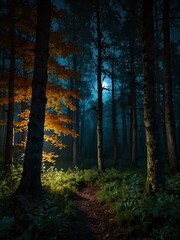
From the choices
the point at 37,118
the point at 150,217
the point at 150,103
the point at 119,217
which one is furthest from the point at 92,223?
the point at 150,103

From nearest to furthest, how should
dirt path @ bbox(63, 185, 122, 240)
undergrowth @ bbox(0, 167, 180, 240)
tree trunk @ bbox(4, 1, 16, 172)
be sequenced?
undergrowth @ bbox(0, 167, 180, 240), dirt path @ bbox(63, 185, 122, 240), tree trunk @ bbox(4, 1, 16, 172)

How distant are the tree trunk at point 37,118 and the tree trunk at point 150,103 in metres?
3.48

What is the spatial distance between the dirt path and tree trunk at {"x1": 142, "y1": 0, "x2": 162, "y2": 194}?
1647mm

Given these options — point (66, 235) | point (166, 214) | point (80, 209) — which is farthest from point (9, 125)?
point (166, 214)

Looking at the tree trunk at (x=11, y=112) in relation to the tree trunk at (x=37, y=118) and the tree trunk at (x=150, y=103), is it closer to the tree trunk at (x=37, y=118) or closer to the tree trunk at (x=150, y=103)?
the tree trunk at (x=37, y=118)

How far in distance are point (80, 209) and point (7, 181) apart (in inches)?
120

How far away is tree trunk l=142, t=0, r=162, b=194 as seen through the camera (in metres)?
6.63

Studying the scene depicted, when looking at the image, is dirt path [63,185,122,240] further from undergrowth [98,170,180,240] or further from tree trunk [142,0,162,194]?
tree trunk [142,0,162,194]

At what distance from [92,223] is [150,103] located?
418 centimetres

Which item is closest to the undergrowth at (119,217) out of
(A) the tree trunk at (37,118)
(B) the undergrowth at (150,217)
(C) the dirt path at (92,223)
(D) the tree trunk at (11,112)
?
(B) the undergrowth at (150,217)

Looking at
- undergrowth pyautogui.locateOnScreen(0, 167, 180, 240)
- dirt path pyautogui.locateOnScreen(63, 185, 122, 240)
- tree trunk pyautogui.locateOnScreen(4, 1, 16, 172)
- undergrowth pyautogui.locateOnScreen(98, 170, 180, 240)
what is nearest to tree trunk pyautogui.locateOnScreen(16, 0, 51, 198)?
undergrowth pyautogui.locateOnScreen(0, 167, 180, 240)

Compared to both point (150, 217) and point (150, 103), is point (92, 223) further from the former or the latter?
point (150, 103)

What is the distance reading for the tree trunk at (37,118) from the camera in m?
6.73

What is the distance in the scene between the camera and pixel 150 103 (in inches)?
276
